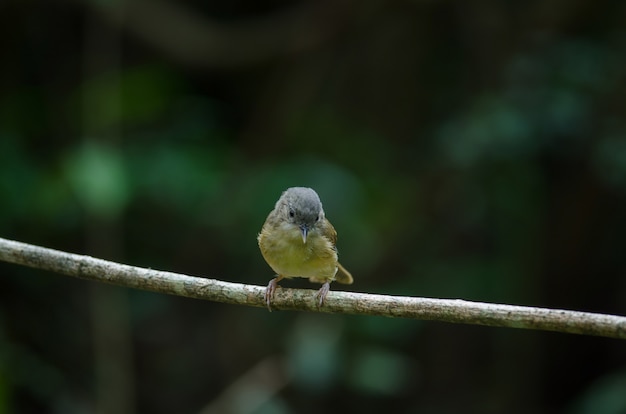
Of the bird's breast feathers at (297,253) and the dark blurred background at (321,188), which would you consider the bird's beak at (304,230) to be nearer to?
the bird's breast feathers at (297,253)

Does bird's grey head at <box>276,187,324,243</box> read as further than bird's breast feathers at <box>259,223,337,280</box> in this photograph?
Yes

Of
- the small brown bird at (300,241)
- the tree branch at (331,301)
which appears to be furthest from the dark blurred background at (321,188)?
the tree branch at (331,301)

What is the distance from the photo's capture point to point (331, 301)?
296 centimetres

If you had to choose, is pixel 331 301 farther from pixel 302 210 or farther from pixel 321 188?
pixel 321 188

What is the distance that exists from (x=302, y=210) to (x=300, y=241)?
0.18 m

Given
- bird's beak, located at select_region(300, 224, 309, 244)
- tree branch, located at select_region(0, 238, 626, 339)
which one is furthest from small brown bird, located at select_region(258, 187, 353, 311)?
tree branch, located at select_region(0, 238, 626, 339)

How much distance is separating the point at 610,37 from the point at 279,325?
144 inches

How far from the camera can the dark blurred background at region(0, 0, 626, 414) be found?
5922 millimetres

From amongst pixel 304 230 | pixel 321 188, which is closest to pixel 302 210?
pixel 304 230

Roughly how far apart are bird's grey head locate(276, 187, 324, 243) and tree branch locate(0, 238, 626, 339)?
2.00ft

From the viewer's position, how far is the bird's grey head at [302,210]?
12.8ft

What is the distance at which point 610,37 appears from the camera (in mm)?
6750

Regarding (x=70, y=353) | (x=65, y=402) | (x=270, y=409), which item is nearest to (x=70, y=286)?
(x=70, y=353)

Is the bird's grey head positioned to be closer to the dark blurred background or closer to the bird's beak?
the bird's beak
